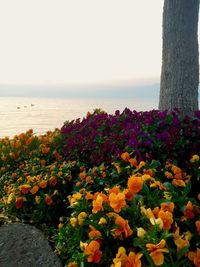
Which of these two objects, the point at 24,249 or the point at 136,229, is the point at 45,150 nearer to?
the point at 24,249

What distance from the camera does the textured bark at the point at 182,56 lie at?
319 inches

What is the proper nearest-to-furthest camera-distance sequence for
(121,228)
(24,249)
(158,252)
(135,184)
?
1. (158,252)
2. (121,228)
3. (135,184)
4. (24,249)

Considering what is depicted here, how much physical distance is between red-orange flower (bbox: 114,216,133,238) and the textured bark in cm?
523

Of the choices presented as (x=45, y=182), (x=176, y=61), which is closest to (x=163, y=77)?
(x=176, y=61)

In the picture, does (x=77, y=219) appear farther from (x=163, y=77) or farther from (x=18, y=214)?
(x=163, y=77)

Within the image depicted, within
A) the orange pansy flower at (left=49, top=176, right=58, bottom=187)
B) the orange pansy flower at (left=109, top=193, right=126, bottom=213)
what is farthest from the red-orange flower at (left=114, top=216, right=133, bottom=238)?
the orange pansy flower at (left=49, top=176, right=58, bottom=187)

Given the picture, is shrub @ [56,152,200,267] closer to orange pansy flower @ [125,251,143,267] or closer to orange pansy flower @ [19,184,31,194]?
orange pansy flower @ [125,251,143,267]

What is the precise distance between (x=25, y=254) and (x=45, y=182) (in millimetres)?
1370

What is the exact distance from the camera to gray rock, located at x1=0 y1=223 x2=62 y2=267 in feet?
12.9

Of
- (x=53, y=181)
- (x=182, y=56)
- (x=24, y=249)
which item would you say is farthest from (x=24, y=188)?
(x=182, y=56)

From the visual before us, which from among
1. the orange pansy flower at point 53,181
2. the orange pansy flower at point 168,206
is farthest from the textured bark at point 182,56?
the orange pansy flower at point 168,206

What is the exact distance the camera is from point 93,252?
3152 millimetres

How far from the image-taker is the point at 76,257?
3406 millimetres

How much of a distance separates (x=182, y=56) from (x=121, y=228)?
222 inches
